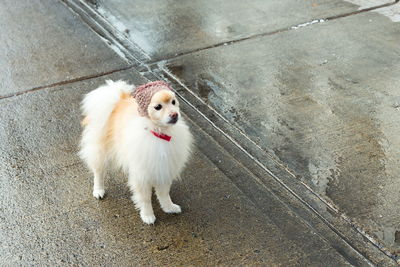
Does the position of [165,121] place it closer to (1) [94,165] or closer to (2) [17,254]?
(1) [94,165]

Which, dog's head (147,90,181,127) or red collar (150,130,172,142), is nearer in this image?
dog's head (147,90,181,127)

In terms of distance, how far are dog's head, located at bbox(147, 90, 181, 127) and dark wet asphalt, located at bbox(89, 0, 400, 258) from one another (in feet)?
4.72

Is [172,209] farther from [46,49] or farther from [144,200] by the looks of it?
[46,49]

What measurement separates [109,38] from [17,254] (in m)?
3.57

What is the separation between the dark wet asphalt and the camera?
12.5 feet

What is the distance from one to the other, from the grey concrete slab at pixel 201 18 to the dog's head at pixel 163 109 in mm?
2810

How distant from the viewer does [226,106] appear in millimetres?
4730

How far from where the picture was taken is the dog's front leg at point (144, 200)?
3.25m

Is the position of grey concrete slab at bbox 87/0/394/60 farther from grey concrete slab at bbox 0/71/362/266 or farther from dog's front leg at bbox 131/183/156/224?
dog's front leg at bbox 131/183/156/224

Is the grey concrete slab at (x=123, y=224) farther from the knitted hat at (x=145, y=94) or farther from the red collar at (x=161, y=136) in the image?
the knitted hat at (x=145, y=94)

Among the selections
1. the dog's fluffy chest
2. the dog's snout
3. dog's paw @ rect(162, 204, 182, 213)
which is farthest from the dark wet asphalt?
the dog's snout

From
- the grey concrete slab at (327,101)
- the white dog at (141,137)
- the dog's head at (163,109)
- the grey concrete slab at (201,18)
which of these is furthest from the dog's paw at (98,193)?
the grey concrete slab at (201,18)

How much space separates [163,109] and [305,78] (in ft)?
8.78

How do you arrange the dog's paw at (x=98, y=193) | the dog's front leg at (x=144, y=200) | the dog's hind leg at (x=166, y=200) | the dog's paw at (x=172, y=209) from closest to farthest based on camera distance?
the dog's front leg at (x=144, y=200) < the dog's hind leg at (x=166, y=200) < the dog's paw at (x=172, y=209) < the dog's paw at (x=98, y=193)
